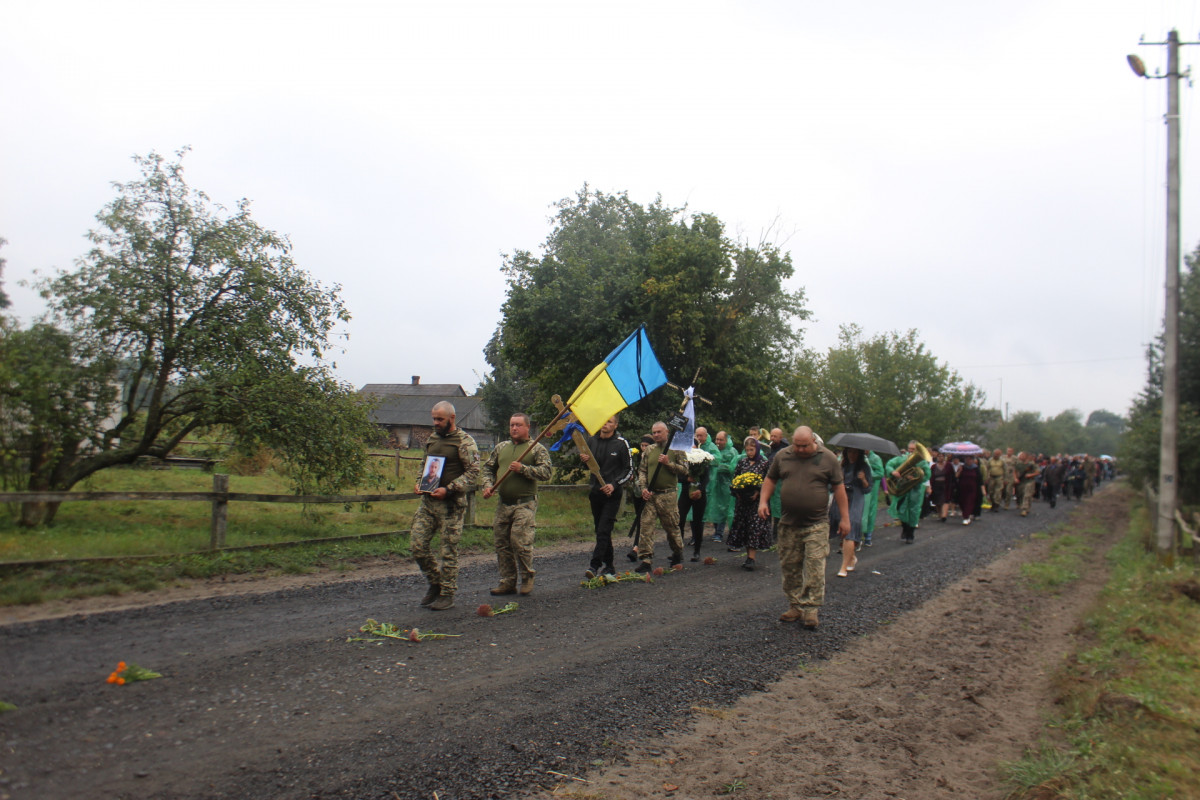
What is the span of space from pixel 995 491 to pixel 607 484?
69.8 feet

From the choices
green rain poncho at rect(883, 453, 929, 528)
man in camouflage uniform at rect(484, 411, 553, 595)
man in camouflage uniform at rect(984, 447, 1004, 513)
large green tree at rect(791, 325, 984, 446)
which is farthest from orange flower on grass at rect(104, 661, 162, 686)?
large green tree at rect(791, 325, 984, 446)

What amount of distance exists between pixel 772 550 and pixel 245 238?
34.3 ft

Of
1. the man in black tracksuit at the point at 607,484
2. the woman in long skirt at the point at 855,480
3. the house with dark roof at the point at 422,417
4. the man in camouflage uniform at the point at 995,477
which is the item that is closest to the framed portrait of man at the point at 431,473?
the man in black tracksuit at the point at 607,484

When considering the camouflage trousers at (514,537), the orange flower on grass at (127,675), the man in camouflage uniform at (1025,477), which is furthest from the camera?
the man in camouflage uniform at (1025,477)

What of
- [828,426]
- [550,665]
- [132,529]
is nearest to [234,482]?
[132,529]

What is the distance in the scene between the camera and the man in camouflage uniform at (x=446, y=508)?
7.21 meters

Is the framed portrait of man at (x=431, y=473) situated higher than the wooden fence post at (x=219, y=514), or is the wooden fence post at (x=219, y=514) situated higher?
the framed portrait of man at (x=431, y=473)

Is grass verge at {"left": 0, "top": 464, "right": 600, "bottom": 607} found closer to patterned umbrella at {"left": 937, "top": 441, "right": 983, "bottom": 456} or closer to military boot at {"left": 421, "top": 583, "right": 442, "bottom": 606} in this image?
military boot at {"left": 421, "top": 583, "right": 442, "bottom": 606}

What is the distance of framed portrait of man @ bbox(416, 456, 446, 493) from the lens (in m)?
7.13

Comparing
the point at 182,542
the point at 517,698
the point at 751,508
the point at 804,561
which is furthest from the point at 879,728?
the point at 182,542

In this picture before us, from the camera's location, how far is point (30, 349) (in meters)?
10.5

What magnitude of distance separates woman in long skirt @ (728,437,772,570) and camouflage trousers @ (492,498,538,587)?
4.15m

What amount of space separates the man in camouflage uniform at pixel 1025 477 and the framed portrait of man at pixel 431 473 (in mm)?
22688

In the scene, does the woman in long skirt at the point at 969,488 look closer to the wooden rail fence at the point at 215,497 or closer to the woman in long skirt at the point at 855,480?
the woman in long skirt at the point at 855,480
